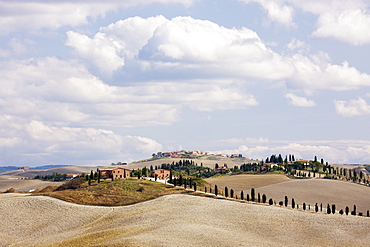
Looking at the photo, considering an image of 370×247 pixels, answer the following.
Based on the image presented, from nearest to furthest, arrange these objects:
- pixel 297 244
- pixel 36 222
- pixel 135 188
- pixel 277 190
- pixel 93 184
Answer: pixel 297 244 → pixel 36 222 → pixel 135 188 → pixel 93 184 → pixel 277 190

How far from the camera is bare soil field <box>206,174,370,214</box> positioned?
152 m

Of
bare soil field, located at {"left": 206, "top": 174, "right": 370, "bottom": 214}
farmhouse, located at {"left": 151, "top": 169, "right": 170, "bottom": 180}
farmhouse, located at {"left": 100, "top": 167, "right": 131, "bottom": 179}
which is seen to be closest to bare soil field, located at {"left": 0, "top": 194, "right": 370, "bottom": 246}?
farmhouse, located at {"left": 100, "top": 167, "right": 131, "bottom": 179}

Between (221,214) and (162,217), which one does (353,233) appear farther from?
(162,217)

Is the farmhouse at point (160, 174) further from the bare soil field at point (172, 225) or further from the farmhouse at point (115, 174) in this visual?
the bare soil field at point (172, 225)

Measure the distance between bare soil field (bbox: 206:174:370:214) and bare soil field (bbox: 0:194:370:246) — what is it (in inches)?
2069

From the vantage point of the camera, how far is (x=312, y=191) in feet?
554

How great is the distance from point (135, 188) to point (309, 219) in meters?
51.5

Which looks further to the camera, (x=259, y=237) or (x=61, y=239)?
(x=61, y=239)

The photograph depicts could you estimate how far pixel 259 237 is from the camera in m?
79.8

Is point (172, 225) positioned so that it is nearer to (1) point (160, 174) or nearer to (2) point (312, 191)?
(1) point (160, 174)

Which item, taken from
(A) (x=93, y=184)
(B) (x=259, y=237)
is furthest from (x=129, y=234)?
(A) (x=93, y=184)

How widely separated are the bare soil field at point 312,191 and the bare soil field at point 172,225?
52.5 meters

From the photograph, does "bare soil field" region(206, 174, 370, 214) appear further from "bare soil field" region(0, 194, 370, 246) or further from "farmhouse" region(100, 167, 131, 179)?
"bare soil field" region(0, 194, 370, 246)

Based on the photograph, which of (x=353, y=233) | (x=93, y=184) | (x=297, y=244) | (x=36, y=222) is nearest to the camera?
(x=297, y=244)
